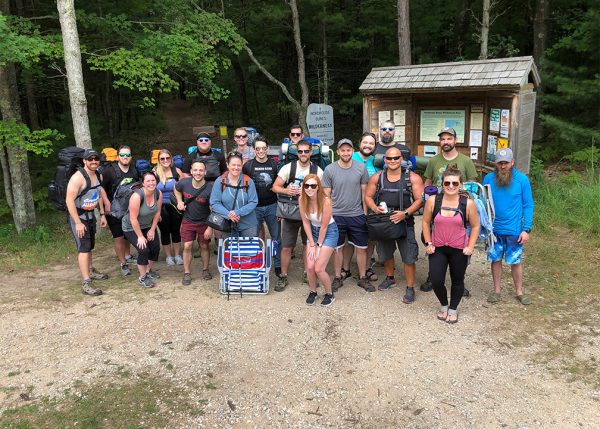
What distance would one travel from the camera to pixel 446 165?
5.70 meters

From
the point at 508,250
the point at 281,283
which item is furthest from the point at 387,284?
the point at 508,250

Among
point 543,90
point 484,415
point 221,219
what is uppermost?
point 543,90

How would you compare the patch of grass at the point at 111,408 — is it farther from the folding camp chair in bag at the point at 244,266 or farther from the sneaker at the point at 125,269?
the sneaker at the point at 125,269

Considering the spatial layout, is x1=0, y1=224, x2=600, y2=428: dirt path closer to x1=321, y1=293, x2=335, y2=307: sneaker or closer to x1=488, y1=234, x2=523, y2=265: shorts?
x1=321, y1=293, x2=335, y2=307: sneaker

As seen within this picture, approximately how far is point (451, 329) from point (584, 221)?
168 inches

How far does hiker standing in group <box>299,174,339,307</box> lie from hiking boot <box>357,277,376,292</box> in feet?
1.79

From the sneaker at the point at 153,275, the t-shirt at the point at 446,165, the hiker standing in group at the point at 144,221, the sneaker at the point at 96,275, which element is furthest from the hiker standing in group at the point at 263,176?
the sneaker at the point at 96,275

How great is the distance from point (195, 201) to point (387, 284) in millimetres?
2726

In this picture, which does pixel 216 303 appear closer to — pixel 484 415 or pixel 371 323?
pixel 371 323

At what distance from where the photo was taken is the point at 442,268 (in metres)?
5.00

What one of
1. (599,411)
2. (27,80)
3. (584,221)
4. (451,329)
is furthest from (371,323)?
(27,80)

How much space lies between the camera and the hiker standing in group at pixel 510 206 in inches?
206

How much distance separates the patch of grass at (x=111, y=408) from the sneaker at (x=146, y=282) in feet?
7.22

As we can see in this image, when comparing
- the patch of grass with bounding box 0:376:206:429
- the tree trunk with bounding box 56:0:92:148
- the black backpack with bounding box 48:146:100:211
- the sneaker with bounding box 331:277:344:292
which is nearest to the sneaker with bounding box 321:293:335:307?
the sneaker with bounding box 331:277:344:292
